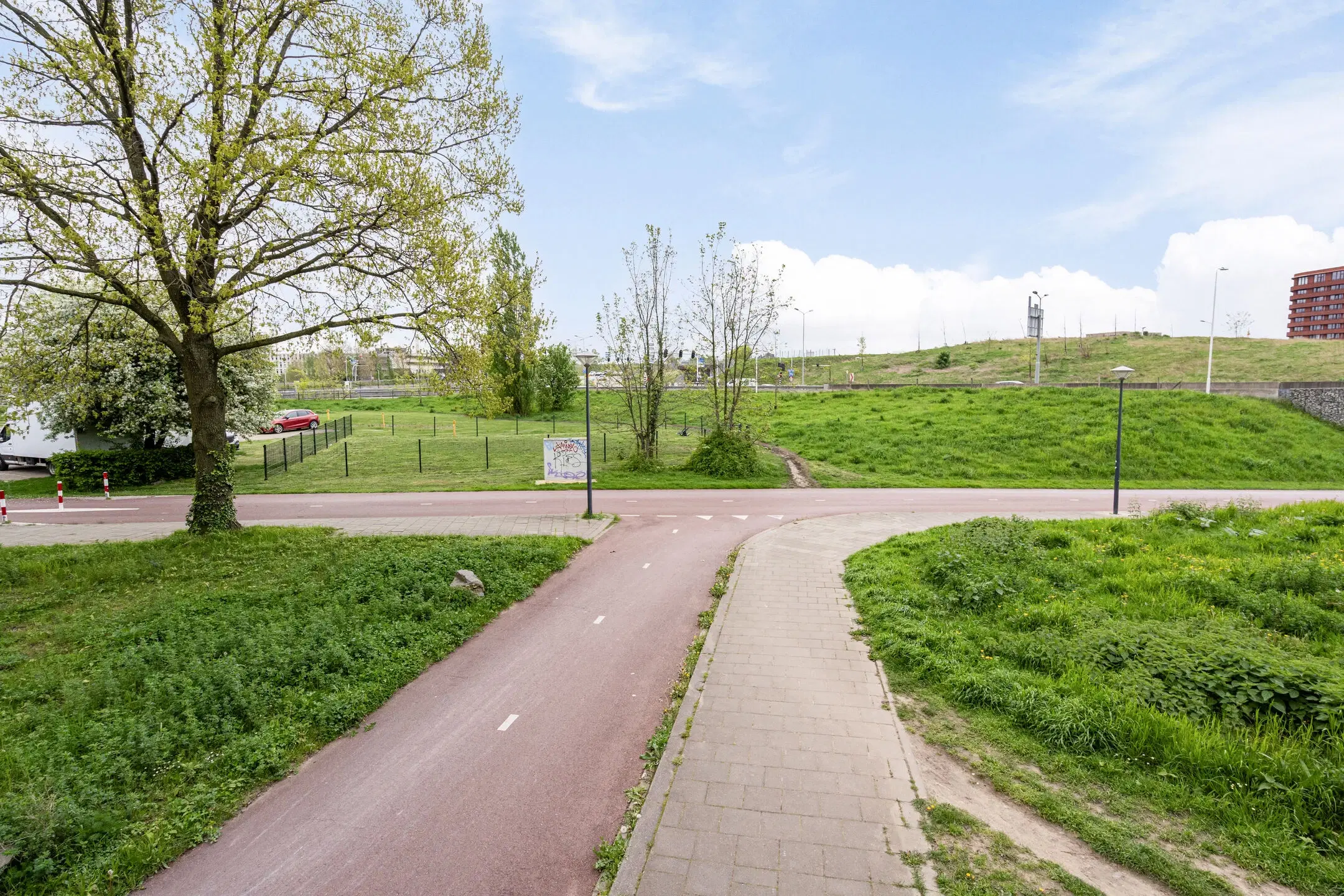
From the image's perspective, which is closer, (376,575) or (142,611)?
(142,611)

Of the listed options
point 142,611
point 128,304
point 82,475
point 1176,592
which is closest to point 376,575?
point 142,611

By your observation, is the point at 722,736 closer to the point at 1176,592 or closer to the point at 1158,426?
the point at 1176,592

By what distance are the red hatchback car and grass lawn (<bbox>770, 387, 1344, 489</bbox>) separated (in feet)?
91.3

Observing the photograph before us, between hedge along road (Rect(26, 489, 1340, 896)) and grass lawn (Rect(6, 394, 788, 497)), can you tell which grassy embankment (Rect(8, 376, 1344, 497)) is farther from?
hedge along road (Rect(26, 489, 1340, 896))

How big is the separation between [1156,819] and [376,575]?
961 centimetres

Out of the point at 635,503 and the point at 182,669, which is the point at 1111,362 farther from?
the point at 182,669

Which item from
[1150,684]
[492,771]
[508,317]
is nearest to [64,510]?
[508,317]

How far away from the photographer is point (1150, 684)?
583 cm

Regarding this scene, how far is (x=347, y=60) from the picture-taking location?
1070cm

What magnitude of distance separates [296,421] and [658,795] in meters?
40.3

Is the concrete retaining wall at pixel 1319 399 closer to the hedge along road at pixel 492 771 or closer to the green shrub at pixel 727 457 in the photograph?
the green shrub at pixel 727 457

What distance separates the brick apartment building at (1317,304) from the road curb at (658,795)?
17652cm

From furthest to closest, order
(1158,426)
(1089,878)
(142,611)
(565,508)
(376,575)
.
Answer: (1158,426) → (565,508) → (376,575) → (142,611) → (1089,878)

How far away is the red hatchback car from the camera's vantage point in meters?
37.0
